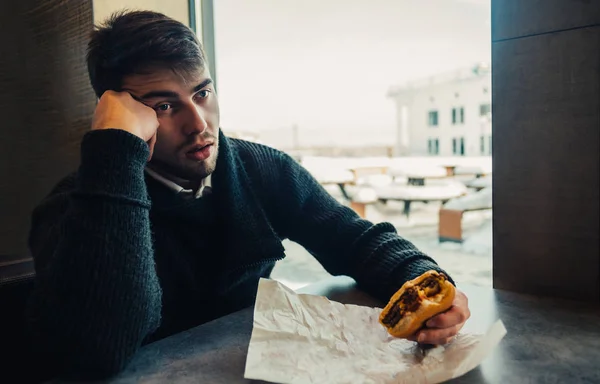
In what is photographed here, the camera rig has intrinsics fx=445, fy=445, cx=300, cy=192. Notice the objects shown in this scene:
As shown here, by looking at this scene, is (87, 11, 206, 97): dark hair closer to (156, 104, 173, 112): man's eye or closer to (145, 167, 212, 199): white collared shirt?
(156, 104, 173, 112): man's eye

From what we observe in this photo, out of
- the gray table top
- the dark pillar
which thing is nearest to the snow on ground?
the dark pillar

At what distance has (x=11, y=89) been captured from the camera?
1302 mm

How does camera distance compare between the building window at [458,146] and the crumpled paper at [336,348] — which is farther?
the building window at [458,146]

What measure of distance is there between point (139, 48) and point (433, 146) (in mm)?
1740

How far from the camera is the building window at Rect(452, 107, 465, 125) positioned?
6.81 ft

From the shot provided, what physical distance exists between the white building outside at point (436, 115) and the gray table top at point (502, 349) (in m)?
1.10

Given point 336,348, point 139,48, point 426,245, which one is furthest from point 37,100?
point 426,245

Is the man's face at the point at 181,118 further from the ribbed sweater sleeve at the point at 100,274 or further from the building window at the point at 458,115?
the building window at the point at 458,115

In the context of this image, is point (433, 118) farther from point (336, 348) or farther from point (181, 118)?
point (336, 348)

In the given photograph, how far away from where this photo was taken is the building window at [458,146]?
6.95 feet

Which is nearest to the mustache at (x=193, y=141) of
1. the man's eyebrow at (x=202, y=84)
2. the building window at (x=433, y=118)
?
the man's eyebrow at (x=202, y=84)

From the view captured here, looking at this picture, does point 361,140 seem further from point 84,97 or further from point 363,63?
point 84,97

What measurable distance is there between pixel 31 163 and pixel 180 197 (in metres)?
0.65

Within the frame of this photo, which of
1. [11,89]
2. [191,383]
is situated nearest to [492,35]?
[191,383]
